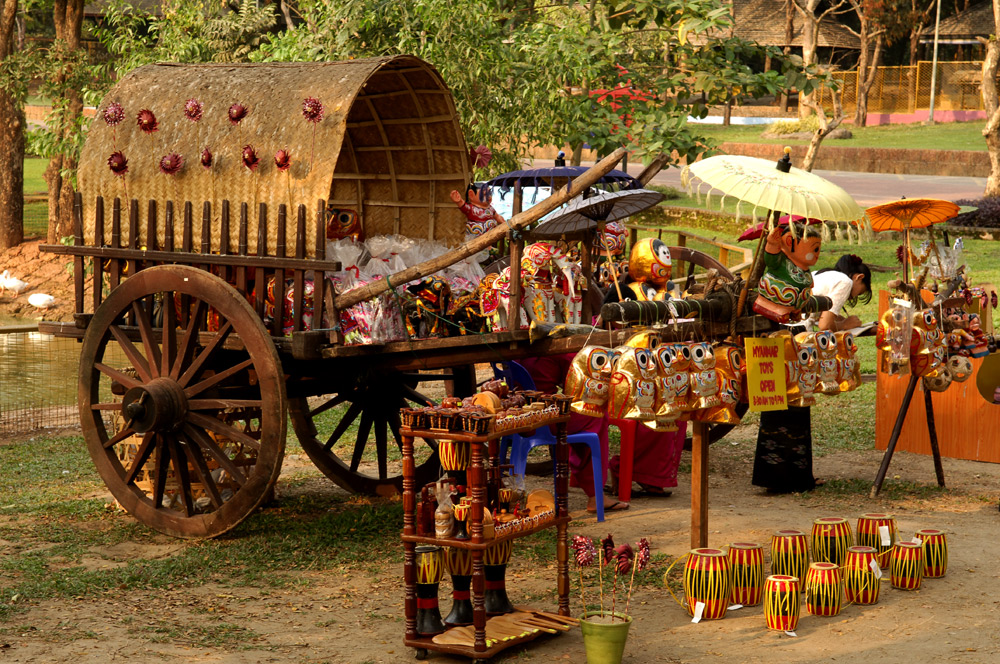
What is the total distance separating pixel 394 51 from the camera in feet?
38.0

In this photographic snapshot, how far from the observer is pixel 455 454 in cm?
518

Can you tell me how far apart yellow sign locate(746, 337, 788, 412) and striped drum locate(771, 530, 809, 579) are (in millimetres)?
634

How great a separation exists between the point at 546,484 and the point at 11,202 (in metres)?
15.9

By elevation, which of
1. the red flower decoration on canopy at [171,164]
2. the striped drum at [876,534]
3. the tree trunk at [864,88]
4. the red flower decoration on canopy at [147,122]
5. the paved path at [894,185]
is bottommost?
the striped drum at [876,534]

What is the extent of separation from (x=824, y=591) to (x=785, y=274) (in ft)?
5.14

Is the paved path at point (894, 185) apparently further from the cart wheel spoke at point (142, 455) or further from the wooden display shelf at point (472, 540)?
the wooden display shelf at point (472, 540)

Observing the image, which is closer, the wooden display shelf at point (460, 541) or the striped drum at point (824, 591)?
the wooden display shelf at point (460, 541)

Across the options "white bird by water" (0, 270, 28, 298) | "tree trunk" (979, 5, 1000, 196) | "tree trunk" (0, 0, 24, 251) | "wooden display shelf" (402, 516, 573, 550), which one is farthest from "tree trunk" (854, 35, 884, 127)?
"wooden display shelf" (402, 516, 573, 550)

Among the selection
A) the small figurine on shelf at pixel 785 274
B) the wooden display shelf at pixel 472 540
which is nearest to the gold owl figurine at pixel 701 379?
the small figurine on shelf at pixel 785 274

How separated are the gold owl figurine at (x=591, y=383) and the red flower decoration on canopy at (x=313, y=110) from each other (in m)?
2.13

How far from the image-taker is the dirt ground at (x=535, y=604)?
506cm

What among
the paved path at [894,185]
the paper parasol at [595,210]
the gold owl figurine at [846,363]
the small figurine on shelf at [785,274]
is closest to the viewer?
the small figurine on shelf at [785,274]

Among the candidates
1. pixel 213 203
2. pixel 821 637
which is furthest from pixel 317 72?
pixel 821 637

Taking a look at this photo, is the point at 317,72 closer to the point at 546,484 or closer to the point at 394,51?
the point at 546,484
